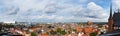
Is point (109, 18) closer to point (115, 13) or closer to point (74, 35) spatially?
point (115, 13)

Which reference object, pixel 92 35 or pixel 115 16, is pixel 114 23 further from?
pixel 92 35

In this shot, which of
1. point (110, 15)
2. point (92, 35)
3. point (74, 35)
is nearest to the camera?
point (110, 15)

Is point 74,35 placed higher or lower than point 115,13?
lower

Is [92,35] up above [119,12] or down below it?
below

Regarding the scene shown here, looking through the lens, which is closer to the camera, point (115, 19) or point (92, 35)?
point (115, 19)

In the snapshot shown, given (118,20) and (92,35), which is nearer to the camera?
(118,20)

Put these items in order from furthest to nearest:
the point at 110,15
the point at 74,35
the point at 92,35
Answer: the point at 74,35
the point at 92,35
the point at 110,15

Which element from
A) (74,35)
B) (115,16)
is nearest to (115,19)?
(115,16)

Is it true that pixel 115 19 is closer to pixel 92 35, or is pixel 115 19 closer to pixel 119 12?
pixel 119 12

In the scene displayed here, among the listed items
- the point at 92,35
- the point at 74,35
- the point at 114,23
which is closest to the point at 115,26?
the point at 114,23
